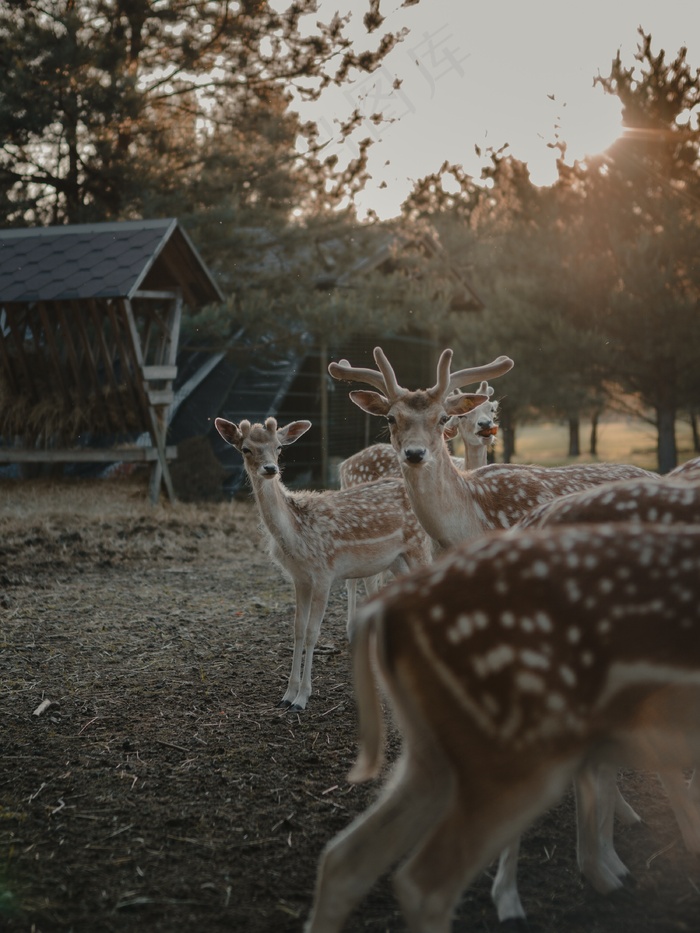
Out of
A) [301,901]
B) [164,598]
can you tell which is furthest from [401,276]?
[301,901]

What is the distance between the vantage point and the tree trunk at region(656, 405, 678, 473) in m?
16.3

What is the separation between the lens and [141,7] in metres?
12.7

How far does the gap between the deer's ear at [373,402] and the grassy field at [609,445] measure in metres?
18.9

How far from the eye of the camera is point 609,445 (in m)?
36.7

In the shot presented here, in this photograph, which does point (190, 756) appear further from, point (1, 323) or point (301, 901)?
point (1, 323)

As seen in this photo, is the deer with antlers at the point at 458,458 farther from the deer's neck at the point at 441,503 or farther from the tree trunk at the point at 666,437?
the tree trunk at the point at 666,437

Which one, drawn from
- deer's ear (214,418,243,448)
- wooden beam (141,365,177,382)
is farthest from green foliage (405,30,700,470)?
deer's ear (214,418,243,448)

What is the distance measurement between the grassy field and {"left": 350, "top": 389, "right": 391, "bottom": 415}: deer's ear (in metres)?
18.9

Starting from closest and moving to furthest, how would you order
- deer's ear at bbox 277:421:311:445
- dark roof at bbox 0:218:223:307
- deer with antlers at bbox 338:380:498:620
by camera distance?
deer's ear at bbox 277:421:311:445 < deer with antlers at bbox 338:380:498:620 < dark roof at bbox 0:218:223:307

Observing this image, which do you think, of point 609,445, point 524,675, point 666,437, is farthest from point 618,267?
point 609,445

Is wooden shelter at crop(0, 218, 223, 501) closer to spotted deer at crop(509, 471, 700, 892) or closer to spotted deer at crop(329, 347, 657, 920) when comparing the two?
spotted deer at crop(329, 347, 657, 920)

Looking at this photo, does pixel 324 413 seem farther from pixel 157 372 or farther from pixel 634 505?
pixel 634 505

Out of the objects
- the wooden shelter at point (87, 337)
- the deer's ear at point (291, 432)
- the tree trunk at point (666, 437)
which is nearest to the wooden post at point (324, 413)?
the wooden shelter at point (87, 337)

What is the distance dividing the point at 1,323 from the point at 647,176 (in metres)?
10.3
